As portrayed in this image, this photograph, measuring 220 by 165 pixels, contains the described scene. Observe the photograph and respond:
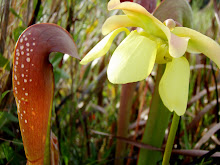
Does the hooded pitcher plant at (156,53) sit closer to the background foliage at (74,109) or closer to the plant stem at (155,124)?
the plant stem at (155,124)

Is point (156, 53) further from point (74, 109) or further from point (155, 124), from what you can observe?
point (74, 109)

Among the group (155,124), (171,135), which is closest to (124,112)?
(155,124)

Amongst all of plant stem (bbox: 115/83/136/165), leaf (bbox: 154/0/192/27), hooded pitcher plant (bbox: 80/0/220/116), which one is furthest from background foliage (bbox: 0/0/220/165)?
hooded pitcher plant (bbox: 80/0/220/116)

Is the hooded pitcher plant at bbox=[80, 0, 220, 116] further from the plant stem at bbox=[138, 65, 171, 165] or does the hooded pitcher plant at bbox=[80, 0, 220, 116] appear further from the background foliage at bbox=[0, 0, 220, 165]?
the background foliage at bbox=[0, 0, 220, 165]

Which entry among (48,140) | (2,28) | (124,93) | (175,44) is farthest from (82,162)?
(175,44)

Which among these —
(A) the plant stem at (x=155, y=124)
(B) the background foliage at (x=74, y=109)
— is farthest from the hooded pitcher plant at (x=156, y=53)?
(B) the background foliage at (x=74, y=109)

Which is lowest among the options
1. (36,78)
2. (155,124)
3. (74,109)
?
(74,109)
